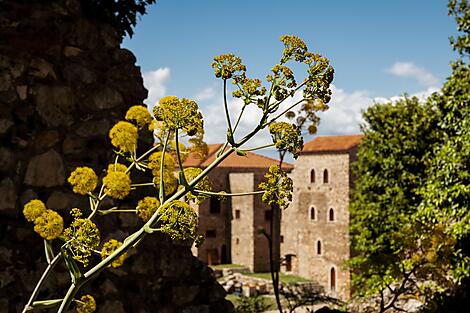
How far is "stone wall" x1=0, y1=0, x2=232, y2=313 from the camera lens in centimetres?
286

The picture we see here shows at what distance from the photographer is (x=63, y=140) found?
3066 mm

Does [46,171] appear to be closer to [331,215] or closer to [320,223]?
[331,215]

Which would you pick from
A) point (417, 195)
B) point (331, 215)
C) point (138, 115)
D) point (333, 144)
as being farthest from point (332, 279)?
point (138, 115)

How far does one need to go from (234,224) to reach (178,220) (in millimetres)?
28149

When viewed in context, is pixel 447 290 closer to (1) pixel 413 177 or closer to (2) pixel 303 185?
(1) pixel 413 177

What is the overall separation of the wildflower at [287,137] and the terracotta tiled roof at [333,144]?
23.5m

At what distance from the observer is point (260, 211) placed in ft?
94.5

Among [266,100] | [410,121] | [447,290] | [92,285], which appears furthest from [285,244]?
[266,100]

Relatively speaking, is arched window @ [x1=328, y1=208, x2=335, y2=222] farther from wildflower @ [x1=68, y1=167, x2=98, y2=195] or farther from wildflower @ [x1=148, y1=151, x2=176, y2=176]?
wildflower @ [x1=68, y1=167, x2=98, y2=195]

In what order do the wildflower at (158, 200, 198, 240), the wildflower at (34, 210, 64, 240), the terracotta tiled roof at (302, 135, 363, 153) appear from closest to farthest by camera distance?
1. the wildflower at (158, 200, 198, 240)
2. the wildflower at (34, 210, 64, 240)
3. the terracotta tiled roof at (302, 135, 363, 153)

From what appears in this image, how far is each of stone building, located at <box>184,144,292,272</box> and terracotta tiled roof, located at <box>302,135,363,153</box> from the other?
2.76m

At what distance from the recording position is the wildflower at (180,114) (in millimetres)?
1375

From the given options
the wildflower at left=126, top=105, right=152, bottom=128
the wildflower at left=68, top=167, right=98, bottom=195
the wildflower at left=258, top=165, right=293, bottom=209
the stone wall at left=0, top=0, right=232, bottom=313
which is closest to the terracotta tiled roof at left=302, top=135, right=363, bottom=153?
the stone wall at left=0, top=0, right=232, bottom=313

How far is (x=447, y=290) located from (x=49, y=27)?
9475 millimetres
